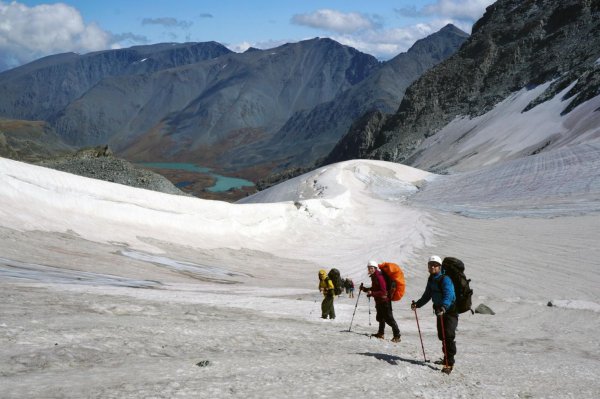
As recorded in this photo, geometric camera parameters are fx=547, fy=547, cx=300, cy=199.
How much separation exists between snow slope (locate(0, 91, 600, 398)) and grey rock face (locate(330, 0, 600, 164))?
5511 centimetres

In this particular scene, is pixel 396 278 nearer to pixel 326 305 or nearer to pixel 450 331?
pixel 450 331

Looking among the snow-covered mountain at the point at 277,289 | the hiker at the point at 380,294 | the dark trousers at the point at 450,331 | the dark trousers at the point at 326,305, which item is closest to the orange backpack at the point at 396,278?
the hiker at the point at 380,294

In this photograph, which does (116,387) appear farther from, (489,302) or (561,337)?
(489,302)

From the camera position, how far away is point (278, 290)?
18.4 meters

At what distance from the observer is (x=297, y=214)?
3312cm

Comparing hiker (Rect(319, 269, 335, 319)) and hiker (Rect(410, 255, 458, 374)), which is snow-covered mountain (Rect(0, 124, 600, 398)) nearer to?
hiker (Rect(319, 269, 335, 319))

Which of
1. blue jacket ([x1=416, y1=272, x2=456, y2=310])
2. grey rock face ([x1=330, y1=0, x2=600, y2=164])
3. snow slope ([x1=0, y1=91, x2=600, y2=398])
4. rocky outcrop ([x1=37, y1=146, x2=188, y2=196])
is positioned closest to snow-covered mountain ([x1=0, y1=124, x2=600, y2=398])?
snow slope ([x1=0, y1=91, x2=600, y2=398])

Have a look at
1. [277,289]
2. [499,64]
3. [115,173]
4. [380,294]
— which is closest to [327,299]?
[380,294]

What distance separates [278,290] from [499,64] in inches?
4047

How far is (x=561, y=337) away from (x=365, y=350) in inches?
279

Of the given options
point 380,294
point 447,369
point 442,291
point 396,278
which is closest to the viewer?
point 447,369

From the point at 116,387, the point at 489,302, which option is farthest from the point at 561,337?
the point at 116,387

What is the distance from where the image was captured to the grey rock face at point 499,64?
9331 centimetres

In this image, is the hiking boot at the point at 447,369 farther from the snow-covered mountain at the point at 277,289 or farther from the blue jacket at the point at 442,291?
the blue jacket at the point at 442,291
